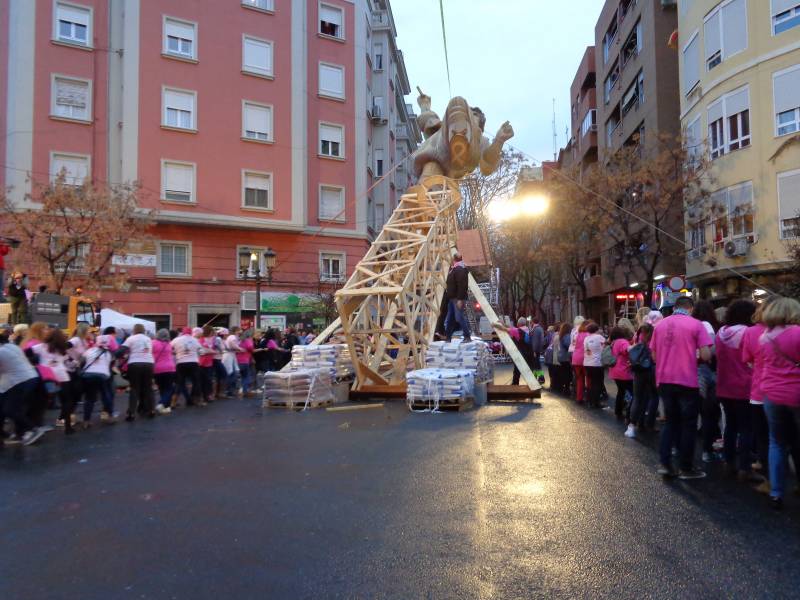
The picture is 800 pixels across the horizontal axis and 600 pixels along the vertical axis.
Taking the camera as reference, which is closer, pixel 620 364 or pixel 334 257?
pixel 620 364

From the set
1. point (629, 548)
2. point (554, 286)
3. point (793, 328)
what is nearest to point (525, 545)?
point (629, 548)

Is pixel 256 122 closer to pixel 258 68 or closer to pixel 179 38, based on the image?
pixel 258 68

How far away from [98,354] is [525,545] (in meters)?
8.34

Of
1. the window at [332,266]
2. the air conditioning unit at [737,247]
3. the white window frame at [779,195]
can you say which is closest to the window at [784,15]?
the white window frame at [779,195]

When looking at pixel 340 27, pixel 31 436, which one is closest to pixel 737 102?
pixel 340 27

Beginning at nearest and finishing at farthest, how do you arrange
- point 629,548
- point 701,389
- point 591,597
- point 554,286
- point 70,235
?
point 591,597 → point 629,548 → point 701,389 → point 70,235 → point 554,286

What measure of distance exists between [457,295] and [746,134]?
16.0 metres

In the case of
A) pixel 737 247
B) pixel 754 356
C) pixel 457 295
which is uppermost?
pixel 737 247

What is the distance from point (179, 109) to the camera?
27625mm

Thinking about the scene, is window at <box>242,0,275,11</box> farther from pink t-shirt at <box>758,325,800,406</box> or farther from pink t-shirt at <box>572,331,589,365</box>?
pink t-shirt at <box>758,325,800,406</box>

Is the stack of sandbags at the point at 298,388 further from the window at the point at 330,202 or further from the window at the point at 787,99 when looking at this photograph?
the window at the point at 330,202

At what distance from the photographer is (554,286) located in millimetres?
46062

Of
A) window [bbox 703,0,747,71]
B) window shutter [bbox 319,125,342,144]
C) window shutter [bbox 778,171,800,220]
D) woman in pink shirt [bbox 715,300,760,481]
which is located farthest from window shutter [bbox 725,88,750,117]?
woman in pink shirt [bbox 715,300,760,481]

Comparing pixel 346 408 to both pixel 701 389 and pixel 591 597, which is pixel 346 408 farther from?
pixel 591 597
